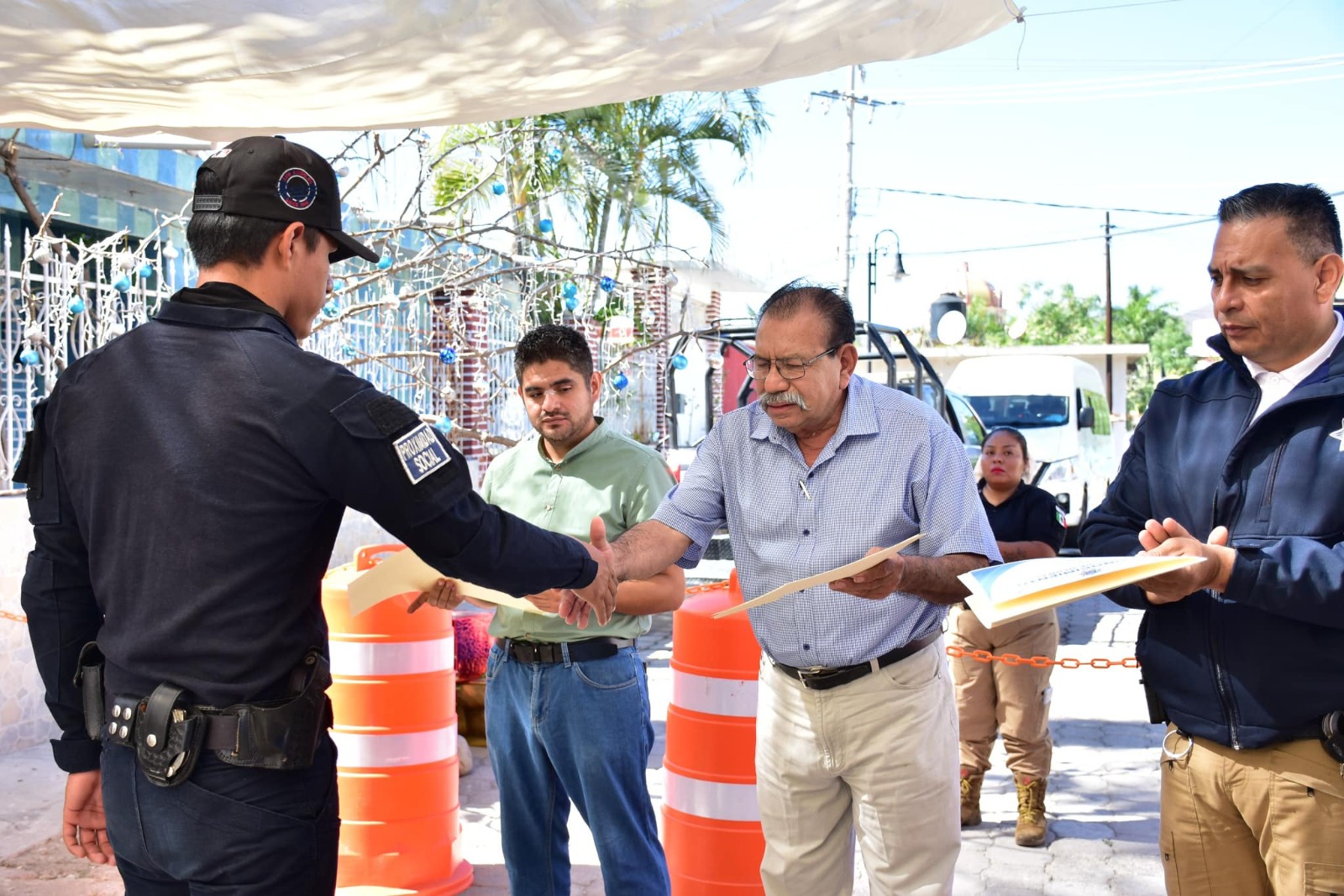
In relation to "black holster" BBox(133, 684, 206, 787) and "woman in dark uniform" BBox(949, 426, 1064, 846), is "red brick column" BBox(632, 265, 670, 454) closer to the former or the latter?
"woman in dark uniform" BBox(949, 426, 1064, 846)

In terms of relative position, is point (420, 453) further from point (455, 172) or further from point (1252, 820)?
point (455, 172)

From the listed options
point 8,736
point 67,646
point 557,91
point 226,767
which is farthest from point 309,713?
point 8,736

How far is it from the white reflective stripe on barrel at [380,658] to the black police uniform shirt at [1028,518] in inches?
115

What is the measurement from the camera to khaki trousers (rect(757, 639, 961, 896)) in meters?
3.06

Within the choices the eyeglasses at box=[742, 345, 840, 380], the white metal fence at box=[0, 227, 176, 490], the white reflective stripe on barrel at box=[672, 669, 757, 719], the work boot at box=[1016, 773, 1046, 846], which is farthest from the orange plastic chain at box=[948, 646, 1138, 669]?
the white metal fence at box=[0, 227, 176, 490]

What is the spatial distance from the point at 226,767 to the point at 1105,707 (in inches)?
279

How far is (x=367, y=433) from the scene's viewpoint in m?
2.30

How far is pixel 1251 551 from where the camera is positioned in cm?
240

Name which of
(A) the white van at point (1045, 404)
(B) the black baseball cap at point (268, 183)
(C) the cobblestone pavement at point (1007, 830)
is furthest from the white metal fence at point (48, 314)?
(A) the white van at point (1045, 404)

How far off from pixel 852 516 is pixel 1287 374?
1066 mm

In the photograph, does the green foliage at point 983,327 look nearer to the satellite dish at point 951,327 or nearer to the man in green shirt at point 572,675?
the satellite dish at point 951,327

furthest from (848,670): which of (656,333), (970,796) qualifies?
(656,333)

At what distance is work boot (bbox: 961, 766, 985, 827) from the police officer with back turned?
12.5 feet

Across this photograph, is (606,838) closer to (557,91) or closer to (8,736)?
(557,91)
